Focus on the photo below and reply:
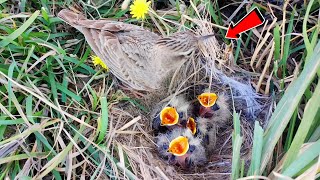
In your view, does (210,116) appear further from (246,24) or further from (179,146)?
(246,24)

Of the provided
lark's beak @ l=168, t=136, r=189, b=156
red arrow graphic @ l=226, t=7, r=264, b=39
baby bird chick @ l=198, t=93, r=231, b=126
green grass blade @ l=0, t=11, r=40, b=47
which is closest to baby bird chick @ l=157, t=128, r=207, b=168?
lark's beak @ l=168, t=136, r=189, b=156

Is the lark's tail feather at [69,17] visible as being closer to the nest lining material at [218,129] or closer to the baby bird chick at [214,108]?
the nest lining material at [218,129]

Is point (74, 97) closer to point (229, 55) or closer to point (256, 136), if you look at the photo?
point (229, 55)

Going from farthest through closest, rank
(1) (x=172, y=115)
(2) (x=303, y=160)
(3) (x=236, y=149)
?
(1) (x=172, y=115), (3) (x=236, y=149), (2) (x=303, y=160)

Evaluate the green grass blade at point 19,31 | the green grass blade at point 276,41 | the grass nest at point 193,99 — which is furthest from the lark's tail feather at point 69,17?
the green grass blade at point 276,41

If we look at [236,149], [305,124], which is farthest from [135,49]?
[305,124]
